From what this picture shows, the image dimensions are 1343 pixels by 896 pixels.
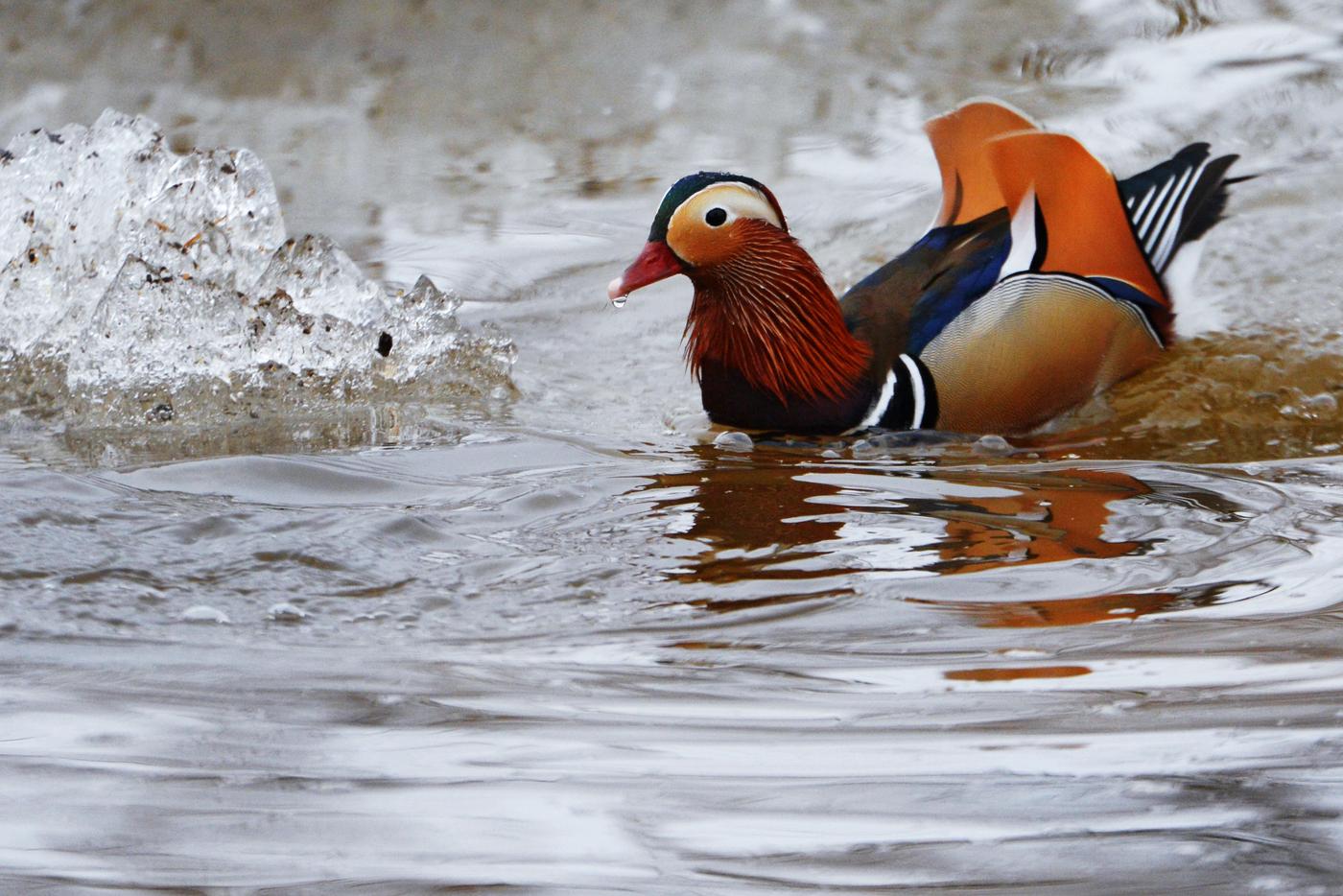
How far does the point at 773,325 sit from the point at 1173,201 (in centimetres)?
104

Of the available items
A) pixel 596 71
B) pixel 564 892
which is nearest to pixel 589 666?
pixel 564 892

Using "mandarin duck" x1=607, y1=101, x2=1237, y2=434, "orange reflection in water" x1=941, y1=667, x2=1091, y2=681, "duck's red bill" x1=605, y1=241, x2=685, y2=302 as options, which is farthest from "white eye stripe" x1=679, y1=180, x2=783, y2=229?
"orange reflection in water" x1=941, y1=667, x2=1091, y2=681

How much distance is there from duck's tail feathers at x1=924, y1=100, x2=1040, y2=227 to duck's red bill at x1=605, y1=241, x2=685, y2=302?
0.69 meters

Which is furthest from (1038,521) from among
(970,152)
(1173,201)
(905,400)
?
(1173,201)

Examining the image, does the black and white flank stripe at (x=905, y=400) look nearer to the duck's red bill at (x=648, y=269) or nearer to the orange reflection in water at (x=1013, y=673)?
the duck's red bill at (x=648, y=269)

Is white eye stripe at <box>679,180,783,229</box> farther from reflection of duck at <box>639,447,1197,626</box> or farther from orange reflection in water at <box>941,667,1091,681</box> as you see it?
orange reflection in water at <box>941,667,1091,681</box>

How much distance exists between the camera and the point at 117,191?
14.0 feet

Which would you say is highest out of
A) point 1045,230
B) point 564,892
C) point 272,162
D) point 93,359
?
point 272,162

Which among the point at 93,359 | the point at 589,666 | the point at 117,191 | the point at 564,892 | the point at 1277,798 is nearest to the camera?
the point at 564,892

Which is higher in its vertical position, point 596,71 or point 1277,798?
point 596,71

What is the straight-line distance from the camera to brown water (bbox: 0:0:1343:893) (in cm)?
141

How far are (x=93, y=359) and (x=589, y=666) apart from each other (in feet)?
7.55

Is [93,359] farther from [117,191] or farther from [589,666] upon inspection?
[589,666]

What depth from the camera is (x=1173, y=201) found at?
3852 mm
